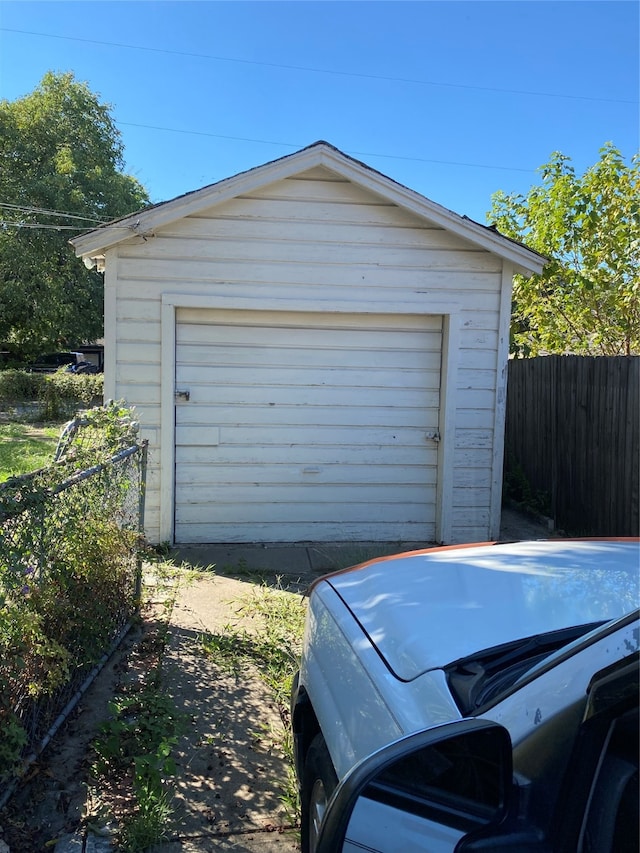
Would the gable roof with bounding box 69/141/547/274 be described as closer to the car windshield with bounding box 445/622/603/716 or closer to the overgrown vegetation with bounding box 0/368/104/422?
the car windshield with bounding box 445/622/603/716

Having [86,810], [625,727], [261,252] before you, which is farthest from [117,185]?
[625,727]

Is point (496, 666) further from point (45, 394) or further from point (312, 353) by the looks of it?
point (45, 394)

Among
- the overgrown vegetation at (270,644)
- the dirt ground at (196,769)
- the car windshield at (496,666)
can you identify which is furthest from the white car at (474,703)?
the overgrown vegetation at (270,644)

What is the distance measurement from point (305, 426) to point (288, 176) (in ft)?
7.92

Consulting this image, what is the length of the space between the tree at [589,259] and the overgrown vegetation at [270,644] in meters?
5.80

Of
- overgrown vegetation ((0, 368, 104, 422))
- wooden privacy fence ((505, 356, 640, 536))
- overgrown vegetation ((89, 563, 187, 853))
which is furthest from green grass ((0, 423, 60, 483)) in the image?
wooden privacy fence ((505, 356, 640, 536))

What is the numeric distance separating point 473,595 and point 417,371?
14.7 feet

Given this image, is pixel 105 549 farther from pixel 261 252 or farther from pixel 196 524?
pixel 261 252

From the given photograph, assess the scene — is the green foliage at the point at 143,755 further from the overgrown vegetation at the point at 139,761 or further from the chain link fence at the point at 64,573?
the chain link fence at the point at 64,573

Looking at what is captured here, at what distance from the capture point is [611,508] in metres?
6.35

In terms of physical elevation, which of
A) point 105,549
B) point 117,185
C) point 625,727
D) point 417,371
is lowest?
point 105,549

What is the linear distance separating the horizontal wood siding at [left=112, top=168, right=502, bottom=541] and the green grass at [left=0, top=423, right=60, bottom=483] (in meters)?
2.20

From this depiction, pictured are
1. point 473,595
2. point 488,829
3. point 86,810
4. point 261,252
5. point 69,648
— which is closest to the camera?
point 488,829

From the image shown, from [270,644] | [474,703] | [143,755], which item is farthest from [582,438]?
[474,703]
